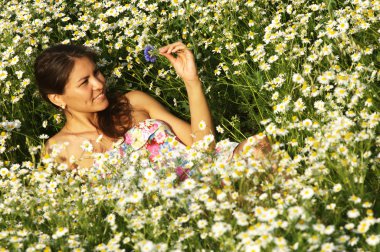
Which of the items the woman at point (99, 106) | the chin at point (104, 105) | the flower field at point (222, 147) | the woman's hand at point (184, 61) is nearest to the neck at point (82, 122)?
the woman at point (99, 106)

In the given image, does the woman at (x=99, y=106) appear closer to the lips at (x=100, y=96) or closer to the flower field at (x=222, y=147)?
the lips at (x=100, y=96)

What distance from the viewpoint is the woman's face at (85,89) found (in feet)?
13.5

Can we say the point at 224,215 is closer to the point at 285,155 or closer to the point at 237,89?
the point at 285,155

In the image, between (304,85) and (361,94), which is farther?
(304,85)

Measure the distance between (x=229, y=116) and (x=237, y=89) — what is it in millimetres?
242

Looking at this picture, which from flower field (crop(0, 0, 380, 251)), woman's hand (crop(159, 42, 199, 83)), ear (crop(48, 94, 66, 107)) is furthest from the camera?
ear (crop(48, 94, 66, 107))

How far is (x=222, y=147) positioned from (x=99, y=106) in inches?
39.0

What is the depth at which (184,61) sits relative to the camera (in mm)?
4125

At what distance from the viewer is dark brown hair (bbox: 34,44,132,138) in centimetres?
414

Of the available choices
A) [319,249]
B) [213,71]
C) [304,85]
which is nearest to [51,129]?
[213,71]

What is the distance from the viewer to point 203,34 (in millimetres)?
5008

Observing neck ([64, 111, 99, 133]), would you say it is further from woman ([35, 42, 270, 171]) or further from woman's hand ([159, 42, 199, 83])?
woman's hand ([159, 42, 199, 83])

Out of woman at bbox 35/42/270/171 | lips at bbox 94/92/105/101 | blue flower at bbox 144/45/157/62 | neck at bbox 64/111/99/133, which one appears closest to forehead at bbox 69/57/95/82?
woman at bbox 35/42/270/171

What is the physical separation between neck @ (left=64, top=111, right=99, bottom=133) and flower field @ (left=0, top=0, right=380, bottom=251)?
1.36 feet
